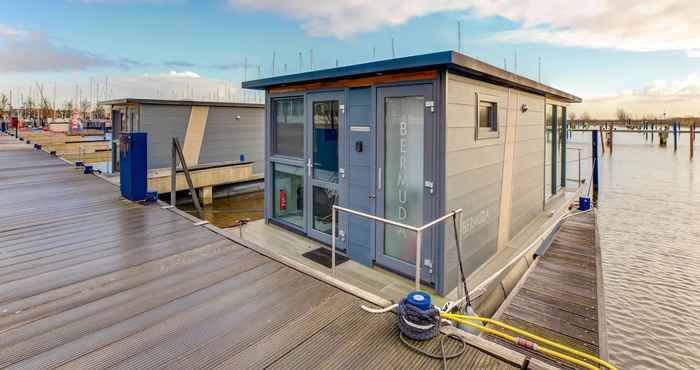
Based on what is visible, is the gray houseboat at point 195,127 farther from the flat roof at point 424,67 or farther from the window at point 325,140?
Result: the window at point 325,140

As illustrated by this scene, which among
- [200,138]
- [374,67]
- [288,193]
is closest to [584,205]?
[374,67]

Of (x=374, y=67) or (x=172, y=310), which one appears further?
(x=374, y=67)

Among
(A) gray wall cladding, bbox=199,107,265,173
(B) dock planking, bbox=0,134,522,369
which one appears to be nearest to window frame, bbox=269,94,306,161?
(B) dock planking, bbox=0,134,522,369

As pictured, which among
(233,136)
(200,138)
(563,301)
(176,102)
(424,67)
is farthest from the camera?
(233,136)

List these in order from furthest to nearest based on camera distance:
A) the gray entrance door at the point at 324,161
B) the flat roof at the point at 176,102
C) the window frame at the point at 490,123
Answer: the flat roof at the point at 176,102
the gray entrance door at the point at 324,161
the window frame at the point at 490,123

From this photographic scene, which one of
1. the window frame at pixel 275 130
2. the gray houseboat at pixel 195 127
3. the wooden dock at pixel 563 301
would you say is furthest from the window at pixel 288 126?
the gray houseboat at pixel 195 127

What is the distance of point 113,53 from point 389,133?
38.0 metres

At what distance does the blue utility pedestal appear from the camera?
17.0 feet

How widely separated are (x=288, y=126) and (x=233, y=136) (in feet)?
22.8

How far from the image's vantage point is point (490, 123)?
500 centimetres

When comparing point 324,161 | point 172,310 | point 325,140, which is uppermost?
point 325,140

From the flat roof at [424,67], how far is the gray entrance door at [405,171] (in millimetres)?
309

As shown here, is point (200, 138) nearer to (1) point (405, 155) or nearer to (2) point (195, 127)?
(2) point (195, 127)

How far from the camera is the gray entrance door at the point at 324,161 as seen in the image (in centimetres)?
508
